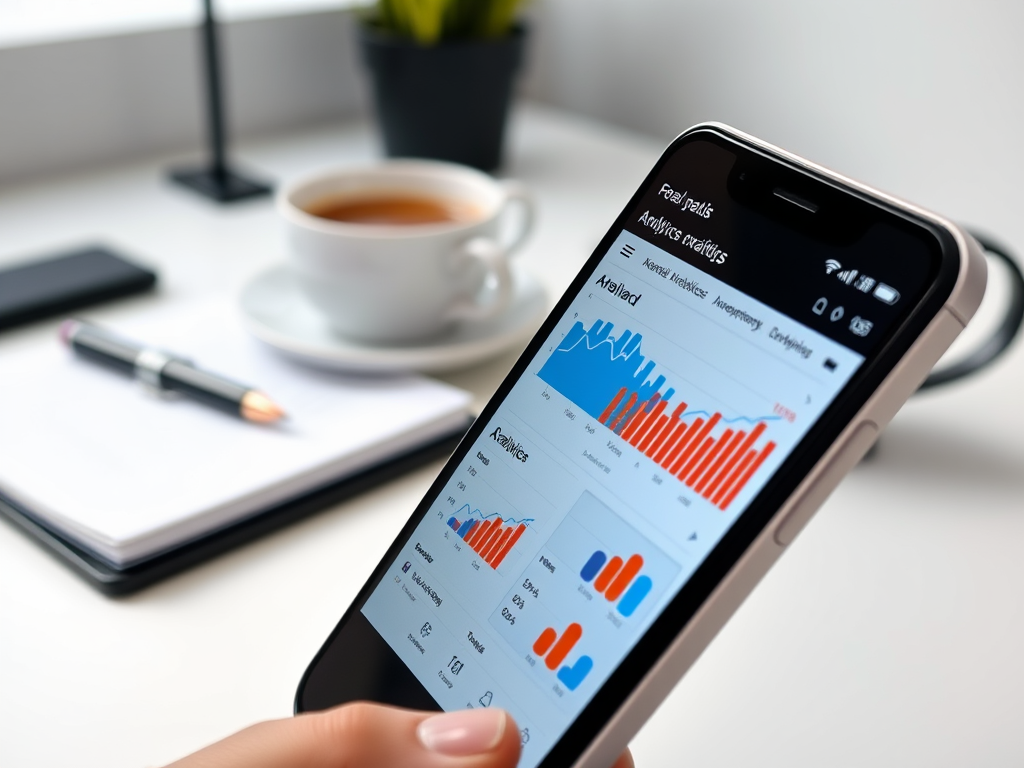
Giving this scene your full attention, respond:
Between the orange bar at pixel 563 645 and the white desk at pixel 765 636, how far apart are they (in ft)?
0.30

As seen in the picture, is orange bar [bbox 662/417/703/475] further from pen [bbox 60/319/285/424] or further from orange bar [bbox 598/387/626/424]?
pen [bbox 60/319/285/424]

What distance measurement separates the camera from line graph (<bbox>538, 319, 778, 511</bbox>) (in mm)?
297

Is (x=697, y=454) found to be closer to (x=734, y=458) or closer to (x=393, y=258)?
(x=734, y=458)

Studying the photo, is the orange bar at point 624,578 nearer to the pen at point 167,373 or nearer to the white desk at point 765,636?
the white desk at point 765,636

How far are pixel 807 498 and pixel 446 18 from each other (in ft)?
2.28

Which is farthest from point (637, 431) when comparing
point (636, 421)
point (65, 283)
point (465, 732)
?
point (65, 283)

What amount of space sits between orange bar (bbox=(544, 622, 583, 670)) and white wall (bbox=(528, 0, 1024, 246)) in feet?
2.08

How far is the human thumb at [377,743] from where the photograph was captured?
0.28 metres

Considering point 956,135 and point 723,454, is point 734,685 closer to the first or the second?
point 723,454

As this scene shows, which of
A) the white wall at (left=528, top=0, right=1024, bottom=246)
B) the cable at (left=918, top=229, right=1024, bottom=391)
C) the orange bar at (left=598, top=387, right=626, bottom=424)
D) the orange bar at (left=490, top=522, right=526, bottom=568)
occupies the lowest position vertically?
the orange bar at (left=490, top=522, right=526, bottom=568)

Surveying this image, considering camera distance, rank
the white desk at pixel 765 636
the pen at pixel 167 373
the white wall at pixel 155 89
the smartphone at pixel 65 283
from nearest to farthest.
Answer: the white desk at pixel 765 636 → the pen at pixel 167 373 → the smartphone at pixel 65 283 → the white wall at pixel 155 89

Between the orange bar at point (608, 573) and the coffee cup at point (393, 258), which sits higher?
the orange bar at point (608, 573)

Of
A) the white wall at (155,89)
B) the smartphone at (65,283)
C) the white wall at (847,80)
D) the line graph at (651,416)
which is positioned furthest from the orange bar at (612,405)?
the white wall at (155,89)

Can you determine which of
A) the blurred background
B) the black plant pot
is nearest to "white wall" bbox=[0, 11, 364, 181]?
the blurred background
